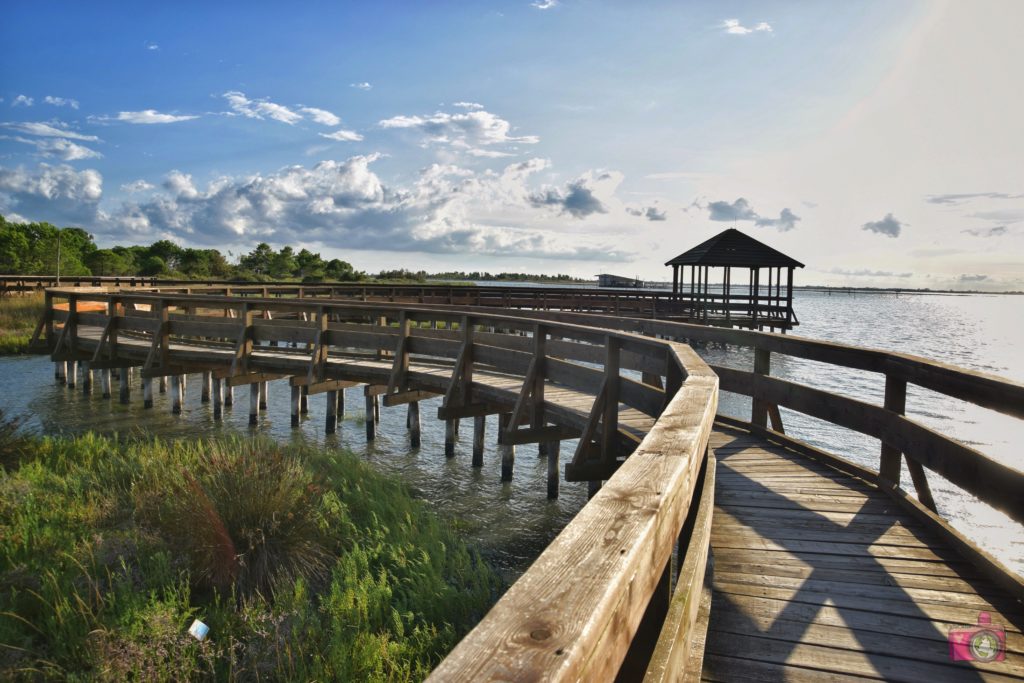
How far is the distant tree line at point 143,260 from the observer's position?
64.0 metres

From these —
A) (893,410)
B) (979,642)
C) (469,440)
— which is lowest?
(469,440)

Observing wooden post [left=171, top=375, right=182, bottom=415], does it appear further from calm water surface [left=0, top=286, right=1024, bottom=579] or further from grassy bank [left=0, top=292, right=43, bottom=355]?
grassy bank [left=0, top=292, right=43, bottom=355]

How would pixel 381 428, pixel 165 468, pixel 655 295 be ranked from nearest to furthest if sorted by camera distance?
pixel 165 468, pixel 381 428, pixel 655 295

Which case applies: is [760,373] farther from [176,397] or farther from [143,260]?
[143,260]

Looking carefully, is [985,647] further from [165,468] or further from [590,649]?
[165,468]

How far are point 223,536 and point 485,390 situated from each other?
462 centimetres

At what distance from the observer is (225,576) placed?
5250 mm

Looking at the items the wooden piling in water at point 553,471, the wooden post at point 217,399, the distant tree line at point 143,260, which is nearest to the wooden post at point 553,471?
the wooden piling in water at point 553,471

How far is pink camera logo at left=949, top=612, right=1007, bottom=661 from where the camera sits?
276 cm

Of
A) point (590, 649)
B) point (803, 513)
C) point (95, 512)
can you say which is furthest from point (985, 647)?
point (95, 512)

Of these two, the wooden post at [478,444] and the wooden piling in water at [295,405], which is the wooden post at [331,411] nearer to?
the wooden piling in water at [295,405]

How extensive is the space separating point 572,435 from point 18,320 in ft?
75.7

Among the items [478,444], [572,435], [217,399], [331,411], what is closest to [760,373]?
[572,435]

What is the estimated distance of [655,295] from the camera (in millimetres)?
31547
